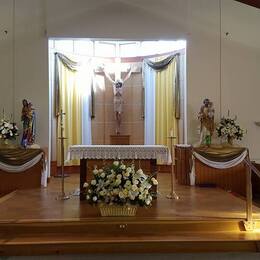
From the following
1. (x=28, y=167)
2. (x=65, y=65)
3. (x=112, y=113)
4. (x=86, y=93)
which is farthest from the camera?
(x=112, y=113)

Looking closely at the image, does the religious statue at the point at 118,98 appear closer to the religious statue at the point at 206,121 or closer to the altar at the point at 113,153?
the religious statue at the point at 206,121

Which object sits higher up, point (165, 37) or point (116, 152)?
point (165, 37)

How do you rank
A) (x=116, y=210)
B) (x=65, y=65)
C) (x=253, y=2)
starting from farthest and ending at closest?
(x=65, y=65)
(x=253, y=2)
(x=116, y=210)

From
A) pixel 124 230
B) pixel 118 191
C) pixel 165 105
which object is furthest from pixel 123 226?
pixel 165 105

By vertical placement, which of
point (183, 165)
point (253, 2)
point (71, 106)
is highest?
point (253, 2)

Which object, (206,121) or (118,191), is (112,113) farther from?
(118,191)

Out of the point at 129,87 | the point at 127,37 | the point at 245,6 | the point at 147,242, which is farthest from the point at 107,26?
the point at 147,242

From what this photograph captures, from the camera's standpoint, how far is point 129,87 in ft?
29.3

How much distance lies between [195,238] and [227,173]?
134 inches

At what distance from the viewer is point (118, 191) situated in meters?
4.14

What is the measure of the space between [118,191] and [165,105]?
187 inches

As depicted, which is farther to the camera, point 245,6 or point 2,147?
point 245,6

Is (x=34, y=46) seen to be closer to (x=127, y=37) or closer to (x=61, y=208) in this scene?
(x=127, y=37)

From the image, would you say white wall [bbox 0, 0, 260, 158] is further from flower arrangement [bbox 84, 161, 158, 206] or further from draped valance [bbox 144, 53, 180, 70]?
flower arrangement [bbox 84, 161, 158, 206]
